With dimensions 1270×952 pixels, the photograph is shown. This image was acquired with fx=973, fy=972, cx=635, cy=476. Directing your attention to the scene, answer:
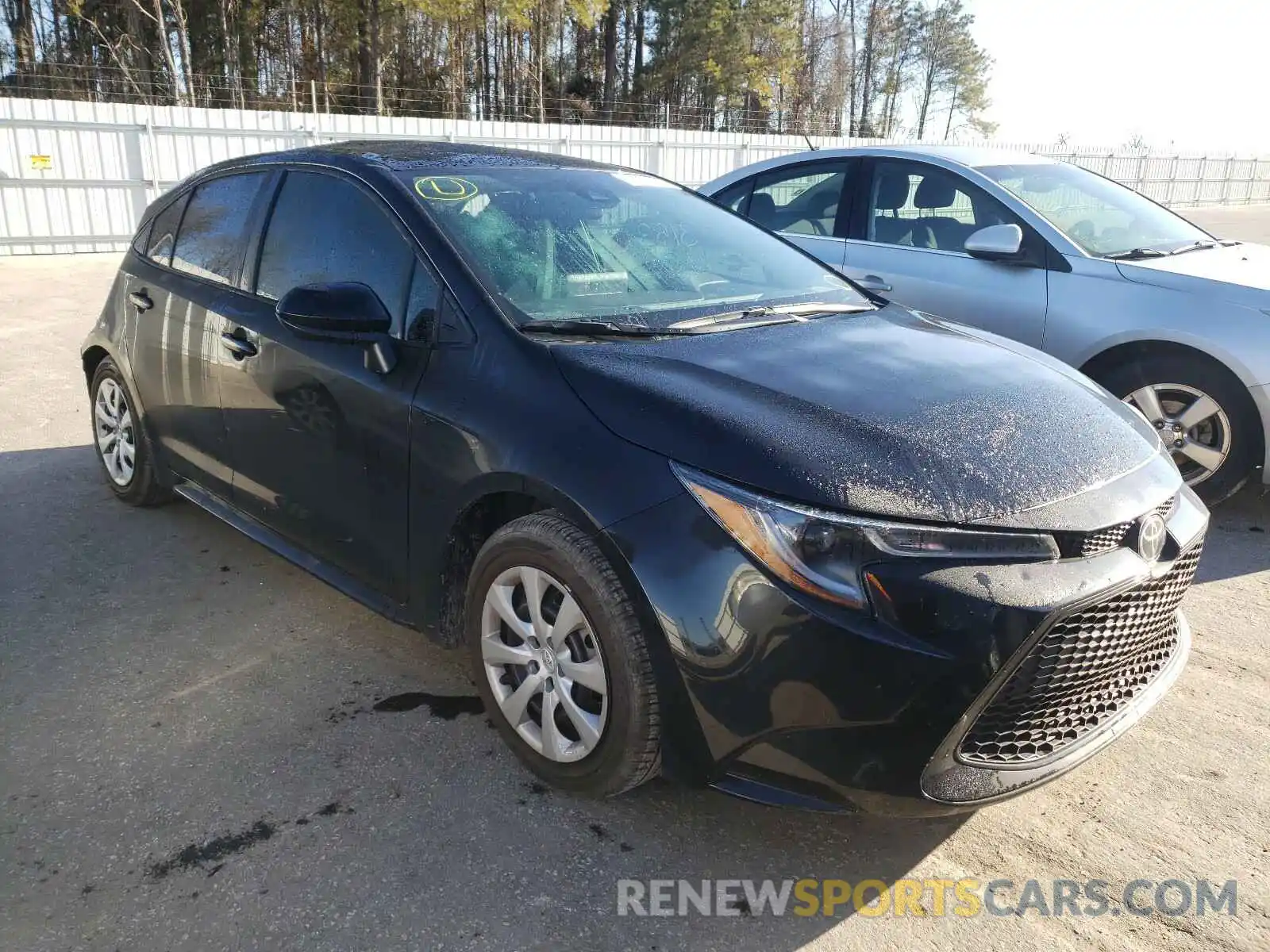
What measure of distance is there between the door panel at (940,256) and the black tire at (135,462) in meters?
3.43

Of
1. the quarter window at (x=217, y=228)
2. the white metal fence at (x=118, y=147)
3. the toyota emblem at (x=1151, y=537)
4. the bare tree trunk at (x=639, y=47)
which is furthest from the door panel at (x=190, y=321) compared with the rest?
the bare tree trunk at (x=639, y=47)

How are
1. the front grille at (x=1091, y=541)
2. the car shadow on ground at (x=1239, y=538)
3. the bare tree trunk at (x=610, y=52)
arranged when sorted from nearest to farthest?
the front grille at (x=1091, y=541) → the car shadow on ground at (x=1239, y=538) → the bare tree trunk at (x=610, y=52)

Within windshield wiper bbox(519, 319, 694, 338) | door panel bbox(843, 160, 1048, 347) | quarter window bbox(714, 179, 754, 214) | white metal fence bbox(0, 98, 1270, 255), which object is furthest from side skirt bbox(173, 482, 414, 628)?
white metal fence bbox(0, 98, 1270, 255)

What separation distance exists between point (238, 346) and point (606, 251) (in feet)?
4.46

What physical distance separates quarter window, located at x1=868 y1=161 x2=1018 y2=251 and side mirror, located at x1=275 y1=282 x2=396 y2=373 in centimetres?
360

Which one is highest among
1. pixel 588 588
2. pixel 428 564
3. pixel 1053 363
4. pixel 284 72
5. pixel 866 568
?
pixel 284 72

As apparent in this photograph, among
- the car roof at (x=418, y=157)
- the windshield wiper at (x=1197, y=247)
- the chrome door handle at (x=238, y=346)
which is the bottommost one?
the chrome door handle at (x=238, y=346)

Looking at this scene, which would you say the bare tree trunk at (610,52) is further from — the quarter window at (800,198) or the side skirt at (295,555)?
the side skirt at (295,555)

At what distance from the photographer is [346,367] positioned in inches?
116

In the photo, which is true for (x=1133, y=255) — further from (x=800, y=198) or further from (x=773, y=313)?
(x=773, y=313)

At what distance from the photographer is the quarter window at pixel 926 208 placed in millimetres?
5285

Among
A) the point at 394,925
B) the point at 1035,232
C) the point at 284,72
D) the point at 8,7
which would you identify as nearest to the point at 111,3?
the point at 8,7

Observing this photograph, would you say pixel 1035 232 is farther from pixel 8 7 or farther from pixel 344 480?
pixel 8 7

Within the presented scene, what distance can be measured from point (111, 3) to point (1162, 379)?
36.7m
